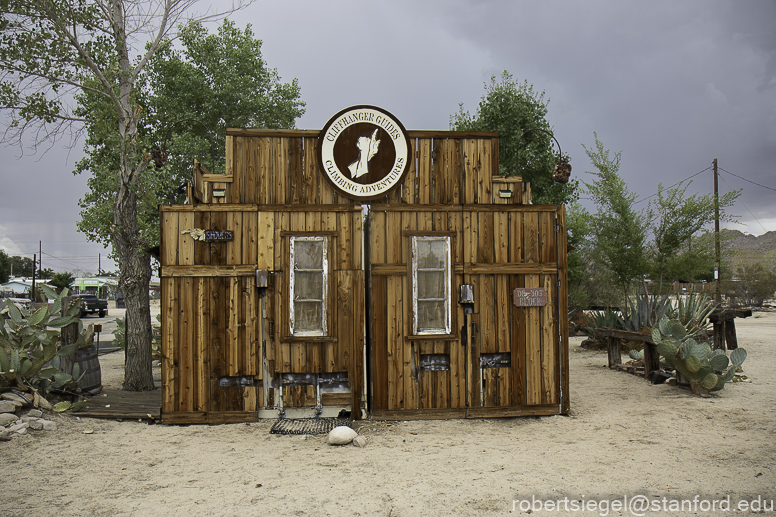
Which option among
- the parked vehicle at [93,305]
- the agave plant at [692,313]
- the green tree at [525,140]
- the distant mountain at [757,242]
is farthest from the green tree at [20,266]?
the distant mountain at [757,242]

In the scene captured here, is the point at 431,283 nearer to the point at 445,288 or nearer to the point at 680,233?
the point at 445,288

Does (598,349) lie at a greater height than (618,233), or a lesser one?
lesser

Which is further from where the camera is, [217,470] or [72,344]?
[72,344]

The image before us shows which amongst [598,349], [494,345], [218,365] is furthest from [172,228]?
[598,349]

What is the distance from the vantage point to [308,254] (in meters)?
6.73

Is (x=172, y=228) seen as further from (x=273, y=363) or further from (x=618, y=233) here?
(x=618, y=233)

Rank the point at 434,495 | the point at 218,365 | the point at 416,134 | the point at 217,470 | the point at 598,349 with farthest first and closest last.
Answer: the point at 598,349 < the point at 416,134 < the point at 218,365 < the point at 217,470 < the point at 434,495

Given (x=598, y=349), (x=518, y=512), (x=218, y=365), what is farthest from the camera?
(x=598, y=349)

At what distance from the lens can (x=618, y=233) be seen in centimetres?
1559

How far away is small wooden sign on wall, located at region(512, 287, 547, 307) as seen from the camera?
6.88 metres

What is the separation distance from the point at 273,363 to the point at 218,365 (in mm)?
762

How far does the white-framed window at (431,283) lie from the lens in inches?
267

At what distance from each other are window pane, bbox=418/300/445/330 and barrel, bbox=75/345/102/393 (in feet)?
18.8

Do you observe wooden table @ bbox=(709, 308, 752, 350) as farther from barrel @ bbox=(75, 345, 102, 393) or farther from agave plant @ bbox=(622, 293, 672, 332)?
barrel @ bbox=(75, 345, 102, 393)
